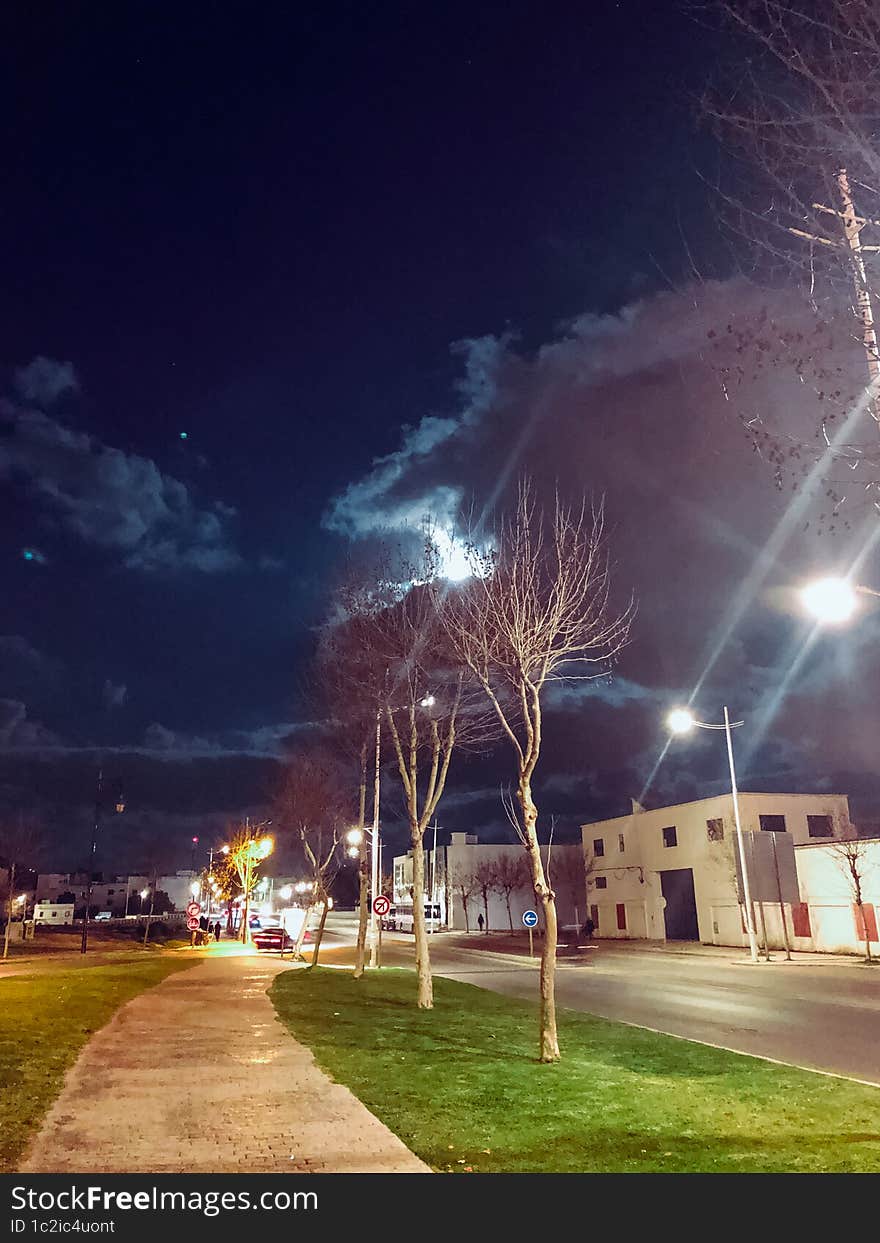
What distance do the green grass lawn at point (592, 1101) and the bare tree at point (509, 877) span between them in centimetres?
6813

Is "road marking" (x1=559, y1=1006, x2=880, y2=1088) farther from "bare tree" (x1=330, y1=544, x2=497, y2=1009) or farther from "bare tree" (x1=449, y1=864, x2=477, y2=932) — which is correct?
"bare tree" (x1=449, y1=864, x2=477, y2=932)

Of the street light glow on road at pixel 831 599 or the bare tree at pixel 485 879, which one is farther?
the bare tree at pixel 485 879

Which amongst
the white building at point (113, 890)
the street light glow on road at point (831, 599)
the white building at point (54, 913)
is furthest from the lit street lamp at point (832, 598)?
the white building at point (113, 890)

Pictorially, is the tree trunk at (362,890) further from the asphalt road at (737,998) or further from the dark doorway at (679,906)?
the dark doorway at (679,906)

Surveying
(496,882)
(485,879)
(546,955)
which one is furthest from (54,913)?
(546,955)

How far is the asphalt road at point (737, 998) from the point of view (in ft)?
44.4

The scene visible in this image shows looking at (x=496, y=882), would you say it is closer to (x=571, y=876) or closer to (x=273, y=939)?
(x=571, y=876)

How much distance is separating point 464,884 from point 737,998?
67.9m

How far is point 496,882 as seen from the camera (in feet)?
269

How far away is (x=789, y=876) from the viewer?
37250 mm

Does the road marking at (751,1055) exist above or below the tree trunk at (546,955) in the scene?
below

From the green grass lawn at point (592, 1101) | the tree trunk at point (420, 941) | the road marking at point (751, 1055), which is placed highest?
the tree trunk at point (420, 941)
